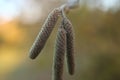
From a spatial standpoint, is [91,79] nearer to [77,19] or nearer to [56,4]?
[77,19]

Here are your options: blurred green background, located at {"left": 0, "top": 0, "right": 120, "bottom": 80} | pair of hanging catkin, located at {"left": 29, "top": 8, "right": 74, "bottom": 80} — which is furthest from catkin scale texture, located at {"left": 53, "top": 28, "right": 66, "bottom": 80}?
blurred green background, located at {"left": 0, "top": 0, "right": 120, "bottom": 80}

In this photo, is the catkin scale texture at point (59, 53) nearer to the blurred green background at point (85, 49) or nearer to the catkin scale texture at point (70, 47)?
→ the catkin scale texture at point (70, 47)

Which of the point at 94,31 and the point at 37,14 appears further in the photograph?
the point at 37,14

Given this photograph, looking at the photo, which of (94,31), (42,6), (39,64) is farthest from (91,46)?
(42,6)

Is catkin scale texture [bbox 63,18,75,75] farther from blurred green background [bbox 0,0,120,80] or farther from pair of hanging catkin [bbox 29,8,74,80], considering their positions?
blurred green background [bbox 0,0,120,80]

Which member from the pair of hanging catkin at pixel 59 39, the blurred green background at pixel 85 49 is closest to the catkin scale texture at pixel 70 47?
the pair of hanging catkin at pixel 59 39

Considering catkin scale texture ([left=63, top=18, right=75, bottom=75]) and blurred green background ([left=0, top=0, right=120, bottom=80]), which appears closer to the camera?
catkin scale texture ([left=63, top=18, right=75, bottom=75])
